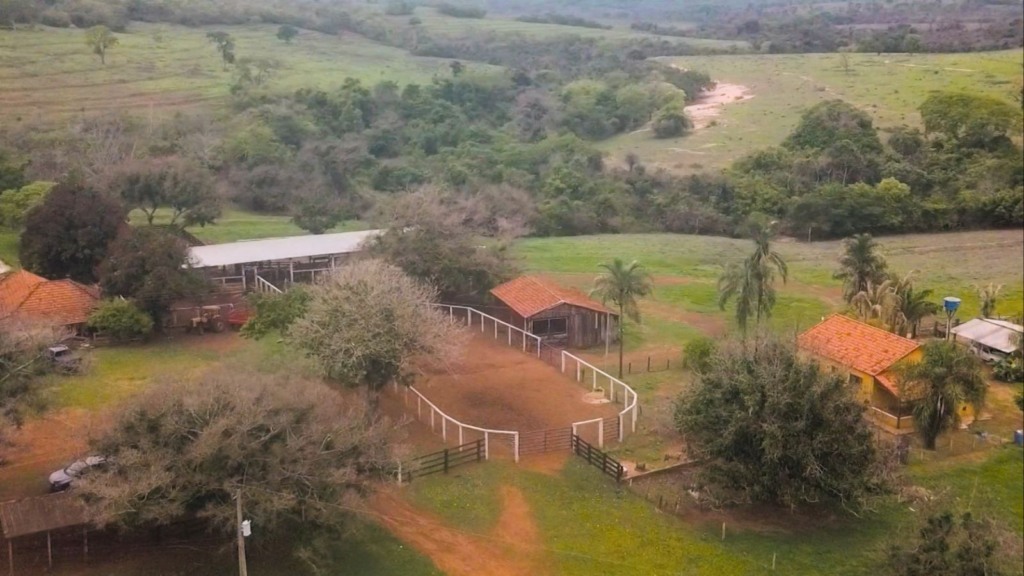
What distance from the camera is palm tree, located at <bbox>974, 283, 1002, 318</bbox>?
20.3m

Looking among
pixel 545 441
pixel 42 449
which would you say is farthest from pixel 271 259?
pixel 545 441

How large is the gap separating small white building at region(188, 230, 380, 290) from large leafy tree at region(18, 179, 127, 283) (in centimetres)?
245

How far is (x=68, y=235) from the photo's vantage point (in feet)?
78.8

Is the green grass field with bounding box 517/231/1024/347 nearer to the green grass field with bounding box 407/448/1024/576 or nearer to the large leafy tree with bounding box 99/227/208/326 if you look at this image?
the green grass field with bounding box 407/448/1024/576

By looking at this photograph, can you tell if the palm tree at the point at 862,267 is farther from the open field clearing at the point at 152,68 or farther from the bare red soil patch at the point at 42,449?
the open field clearing at the point at 152,68

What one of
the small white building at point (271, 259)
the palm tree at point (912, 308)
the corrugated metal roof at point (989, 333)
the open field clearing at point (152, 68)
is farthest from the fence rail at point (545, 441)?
the open field clearing at point (152, 68)

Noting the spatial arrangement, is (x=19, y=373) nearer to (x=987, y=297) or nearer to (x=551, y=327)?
(x=551, y=327)

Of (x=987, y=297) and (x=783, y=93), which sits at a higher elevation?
(x=783, y=93)

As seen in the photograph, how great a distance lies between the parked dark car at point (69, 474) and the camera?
1379 centimetres

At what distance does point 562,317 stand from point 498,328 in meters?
1.91

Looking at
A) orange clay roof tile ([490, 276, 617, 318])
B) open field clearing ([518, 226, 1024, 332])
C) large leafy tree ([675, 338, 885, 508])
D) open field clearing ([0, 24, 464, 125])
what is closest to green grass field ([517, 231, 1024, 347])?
open field clearing ([518, 226, 1024, 332])

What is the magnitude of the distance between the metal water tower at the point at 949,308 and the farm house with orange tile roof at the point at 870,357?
2.26 m

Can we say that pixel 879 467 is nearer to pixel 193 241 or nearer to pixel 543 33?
pixel 193 241

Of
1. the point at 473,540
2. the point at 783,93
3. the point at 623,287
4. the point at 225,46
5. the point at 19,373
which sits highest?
the point at 225,46
